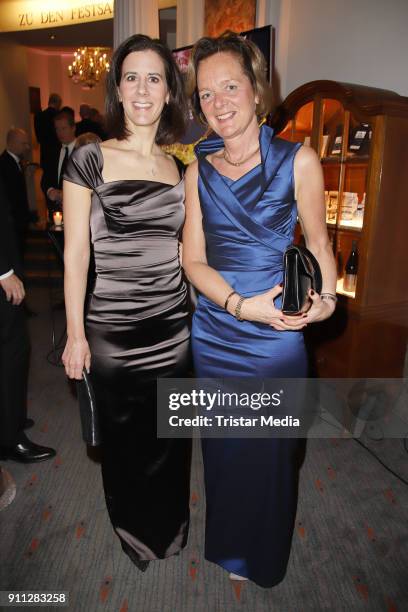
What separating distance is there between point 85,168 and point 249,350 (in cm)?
81

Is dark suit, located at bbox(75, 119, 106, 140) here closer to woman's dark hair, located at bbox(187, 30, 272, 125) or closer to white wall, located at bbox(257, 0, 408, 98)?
white wall, located at bbox(257, 0, 408, 98)

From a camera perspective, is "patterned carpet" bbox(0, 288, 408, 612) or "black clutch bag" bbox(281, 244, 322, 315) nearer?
"black clutch bag" bbox(281, 244, 322, 315)

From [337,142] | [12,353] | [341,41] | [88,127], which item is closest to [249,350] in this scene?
[12,353]

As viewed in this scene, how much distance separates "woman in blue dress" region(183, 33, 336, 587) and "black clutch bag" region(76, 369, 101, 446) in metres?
0.40

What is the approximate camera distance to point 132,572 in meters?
1.95

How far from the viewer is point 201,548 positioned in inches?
82.1

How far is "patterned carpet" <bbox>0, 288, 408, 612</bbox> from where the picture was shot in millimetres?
1827

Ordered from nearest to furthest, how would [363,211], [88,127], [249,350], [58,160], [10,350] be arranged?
[249,350] < [10,350] < [363,211] < [58,160] < [88,127]

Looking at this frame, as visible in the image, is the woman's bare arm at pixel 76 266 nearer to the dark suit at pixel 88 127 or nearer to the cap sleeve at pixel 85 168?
the cap sleeve at pixel 85 168

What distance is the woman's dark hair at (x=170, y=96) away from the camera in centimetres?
157

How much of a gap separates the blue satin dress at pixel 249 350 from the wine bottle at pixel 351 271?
153 cm

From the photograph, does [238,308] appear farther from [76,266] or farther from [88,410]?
[88,410]

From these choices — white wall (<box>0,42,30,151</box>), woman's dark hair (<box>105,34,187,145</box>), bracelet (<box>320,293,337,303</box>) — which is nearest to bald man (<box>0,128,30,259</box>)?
woman's dark hair (<box>105,34,187,145</box>)

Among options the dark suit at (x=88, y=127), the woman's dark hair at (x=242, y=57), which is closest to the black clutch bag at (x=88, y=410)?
the woman's dark hair at (x=242, y=57)
